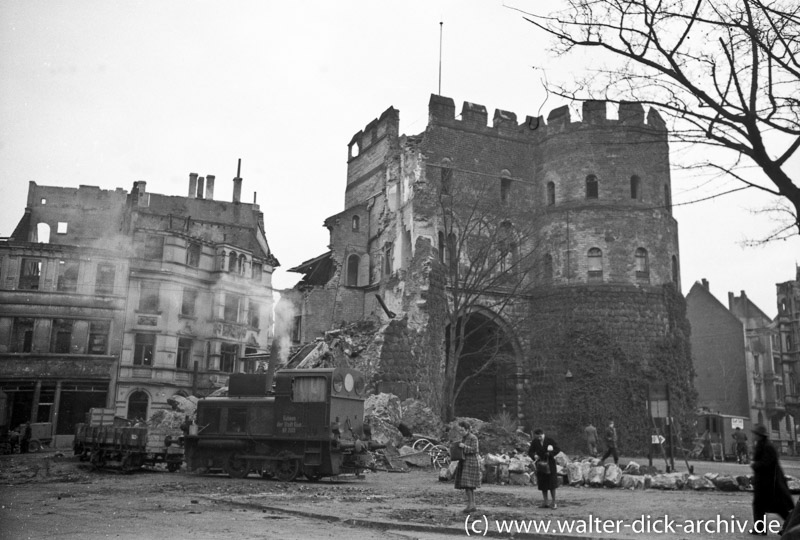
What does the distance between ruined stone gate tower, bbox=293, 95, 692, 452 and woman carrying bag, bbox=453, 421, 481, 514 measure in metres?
15.6

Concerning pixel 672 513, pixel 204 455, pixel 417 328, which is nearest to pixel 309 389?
pixel 204 455

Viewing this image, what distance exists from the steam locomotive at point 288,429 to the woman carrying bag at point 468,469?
600 cm

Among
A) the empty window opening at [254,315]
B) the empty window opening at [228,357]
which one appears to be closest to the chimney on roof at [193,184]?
the empty window opening at [254,315]

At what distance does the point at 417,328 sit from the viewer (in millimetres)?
29125

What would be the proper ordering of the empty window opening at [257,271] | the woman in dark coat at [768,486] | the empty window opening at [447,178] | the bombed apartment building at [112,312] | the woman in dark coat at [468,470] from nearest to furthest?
the woman in dark coat at [768,486] < the woman in dark coat at [468,470] < the empty window opening at [447,178] < the bombed apartment building at [112,312] < the empty window opening at [257,271]

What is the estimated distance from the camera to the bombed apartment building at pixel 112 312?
121ft

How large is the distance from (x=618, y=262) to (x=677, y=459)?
8265mm

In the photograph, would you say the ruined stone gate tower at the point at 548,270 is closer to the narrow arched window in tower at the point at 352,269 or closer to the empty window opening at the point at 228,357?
the narrow arched window in tower at the point at 352,269

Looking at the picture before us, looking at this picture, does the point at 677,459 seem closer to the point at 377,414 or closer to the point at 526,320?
the point at 526,320

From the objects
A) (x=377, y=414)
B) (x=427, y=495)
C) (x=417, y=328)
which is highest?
(x=417, y=328)

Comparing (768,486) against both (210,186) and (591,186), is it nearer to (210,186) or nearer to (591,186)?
(591,186)

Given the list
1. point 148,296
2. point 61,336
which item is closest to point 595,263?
point 148,296

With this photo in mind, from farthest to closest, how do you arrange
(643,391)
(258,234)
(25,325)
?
(258,234), (25,325), (643,391)

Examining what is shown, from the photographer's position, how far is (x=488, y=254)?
29953 mm
